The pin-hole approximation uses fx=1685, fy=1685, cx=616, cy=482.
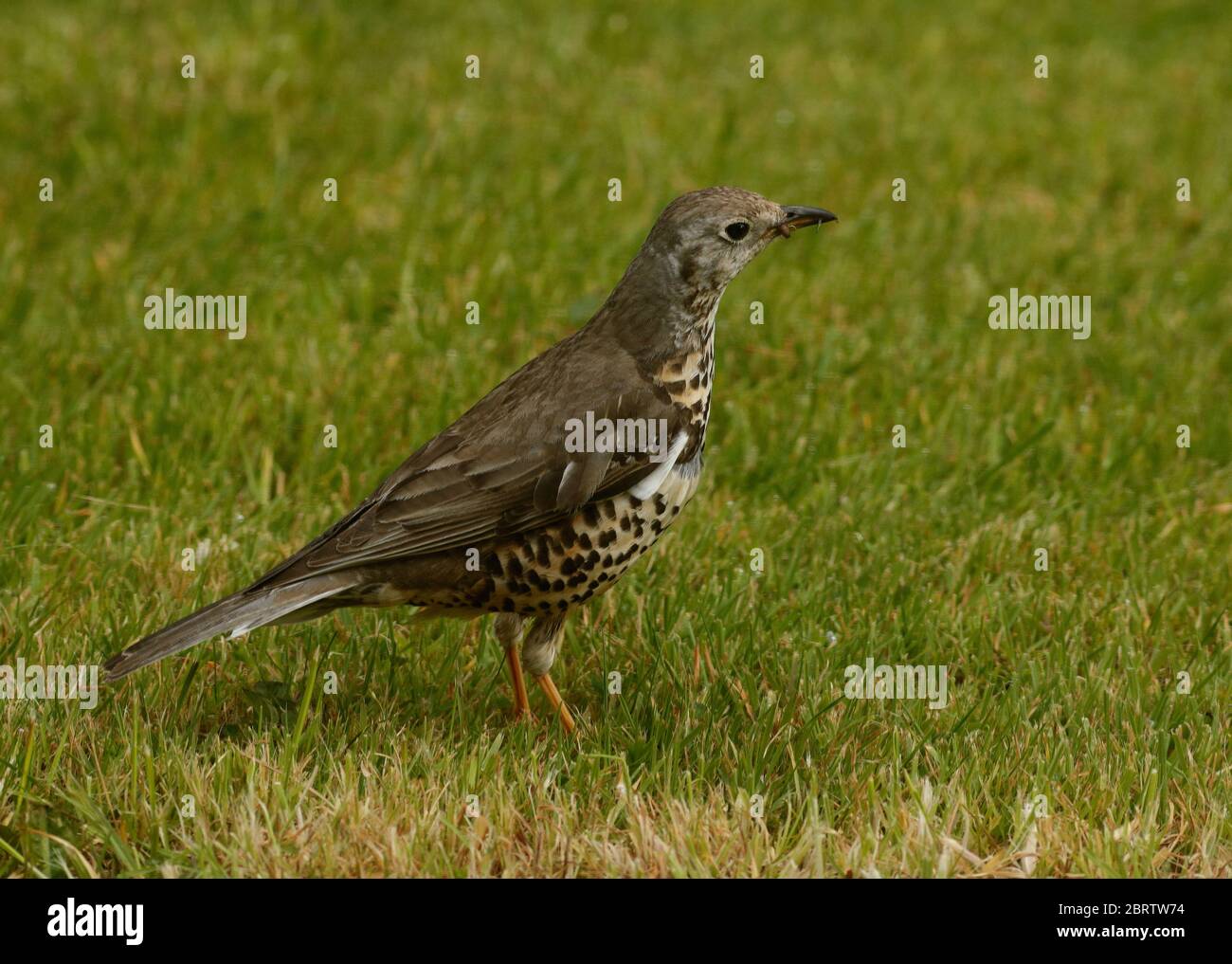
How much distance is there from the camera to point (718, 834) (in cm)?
426

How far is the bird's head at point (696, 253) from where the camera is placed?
482 cm

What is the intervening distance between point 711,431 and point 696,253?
2.23 metres

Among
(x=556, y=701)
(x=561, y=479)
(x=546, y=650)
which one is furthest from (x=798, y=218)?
(x=556, y=701)

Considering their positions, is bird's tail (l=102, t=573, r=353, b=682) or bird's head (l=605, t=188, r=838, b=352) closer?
bird's tail (l=102, t=573, r=353, b=682)

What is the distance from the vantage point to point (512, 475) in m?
4.71

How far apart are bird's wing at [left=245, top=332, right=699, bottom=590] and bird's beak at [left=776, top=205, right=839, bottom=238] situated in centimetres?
61

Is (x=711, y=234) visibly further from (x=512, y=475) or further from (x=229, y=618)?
(x=229, y=618)

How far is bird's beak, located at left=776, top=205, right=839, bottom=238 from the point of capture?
4.95 m

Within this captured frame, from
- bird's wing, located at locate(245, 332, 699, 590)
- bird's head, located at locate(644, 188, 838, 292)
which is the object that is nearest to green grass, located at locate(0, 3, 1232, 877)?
bird's wing, located at locate(245, 332, 699, 590)

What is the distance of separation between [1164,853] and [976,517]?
2.20m

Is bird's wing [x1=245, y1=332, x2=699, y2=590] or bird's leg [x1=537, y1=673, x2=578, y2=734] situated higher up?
bird's wing [x1=245, y1=332, x2=699, y2=590]

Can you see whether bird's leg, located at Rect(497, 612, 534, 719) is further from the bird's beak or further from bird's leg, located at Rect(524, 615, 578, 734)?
the bird's beak
